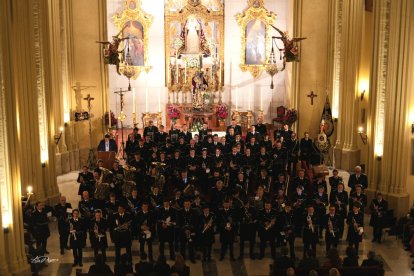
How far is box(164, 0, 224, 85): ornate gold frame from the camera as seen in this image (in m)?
27.4

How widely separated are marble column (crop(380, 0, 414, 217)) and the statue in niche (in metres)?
12.4

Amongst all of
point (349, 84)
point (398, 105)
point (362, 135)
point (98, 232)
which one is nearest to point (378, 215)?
point (398, 105)

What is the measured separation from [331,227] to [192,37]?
15.6m

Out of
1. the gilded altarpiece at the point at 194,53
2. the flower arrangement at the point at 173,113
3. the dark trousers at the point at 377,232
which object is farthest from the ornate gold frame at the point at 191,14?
the dark trousers at the point at 377,232

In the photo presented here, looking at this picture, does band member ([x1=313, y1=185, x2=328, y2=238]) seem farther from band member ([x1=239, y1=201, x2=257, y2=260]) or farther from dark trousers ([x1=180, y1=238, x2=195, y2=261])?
dark trousers ([x1=180, y1=238, x2=195, y2=261])

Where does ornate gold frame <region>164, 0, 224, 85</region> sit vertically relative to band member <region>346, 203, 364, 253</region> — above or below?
above

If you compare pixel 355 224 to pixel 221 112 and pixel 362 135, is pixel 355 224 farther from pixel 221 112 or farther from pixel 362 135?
pixel 221 112

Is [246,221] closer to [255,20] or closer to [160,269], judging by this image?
[160,269]

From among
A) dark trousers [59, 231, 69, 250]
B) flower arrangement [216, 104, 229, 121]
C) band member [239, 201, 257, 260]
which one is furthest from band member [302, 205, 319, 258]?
flower arrangement [216, 104, 229, 121]

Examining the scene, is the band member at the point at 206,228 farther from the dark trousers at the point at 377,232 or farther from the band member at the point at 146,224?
the dark trousers at the point at 377,232

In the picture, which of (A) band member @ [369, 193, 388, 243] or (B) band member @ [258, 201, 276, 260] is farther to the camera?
(A) band member @ [369, 193, 388, 243]

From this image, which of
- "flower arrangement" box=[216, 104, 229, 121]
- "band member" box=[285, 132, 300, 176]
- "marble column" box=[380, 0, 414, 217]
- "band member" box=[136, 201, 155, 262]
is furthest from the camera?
"flower arrangement" box=[216, 104, 229, 121]

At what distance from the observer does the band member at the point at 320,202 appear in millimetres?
14125

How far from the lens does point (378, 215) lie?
1488cm
